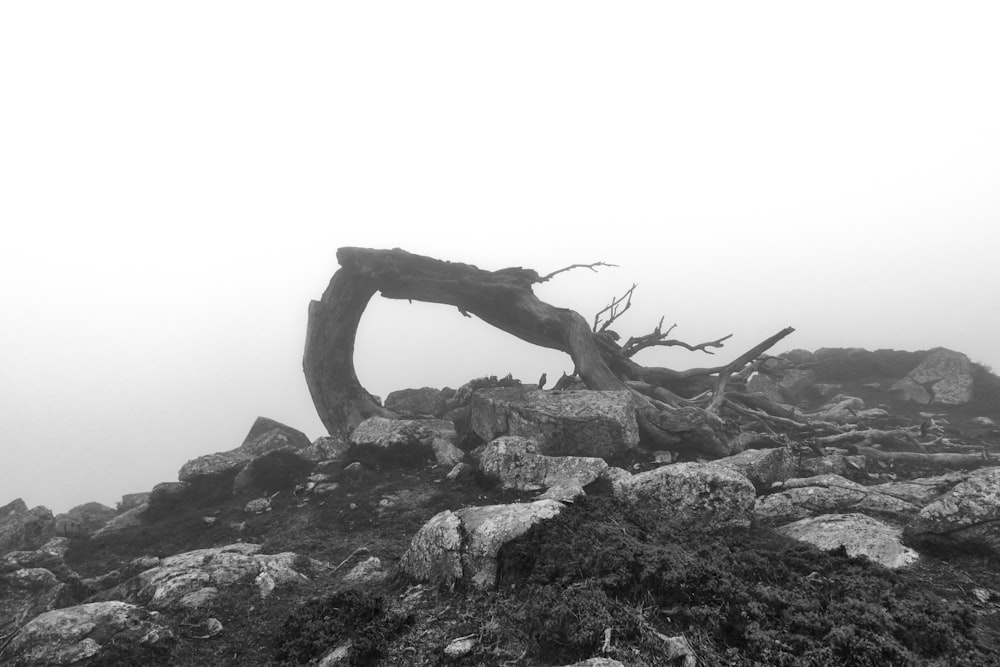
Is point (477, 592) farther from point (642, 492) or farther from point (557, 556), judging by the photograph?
point (642, 492)

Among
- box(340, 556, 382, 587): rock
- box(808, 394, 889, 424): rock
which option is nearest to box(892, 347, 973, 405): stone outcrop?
box(808, 394, 889, 424): rock

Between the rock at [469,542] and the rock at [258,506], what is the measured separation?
665cm

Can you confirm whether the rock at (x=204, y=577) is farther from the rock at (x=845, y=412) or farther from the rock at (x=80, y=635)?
the rock at (x=845, y=412)

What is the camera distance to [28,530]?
41.3 feet

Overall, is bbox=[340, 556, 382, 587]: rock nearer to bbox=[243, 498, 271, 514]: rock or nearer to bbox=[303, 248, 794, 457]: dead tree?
bbox=[243, 498, 271, 514]: rock

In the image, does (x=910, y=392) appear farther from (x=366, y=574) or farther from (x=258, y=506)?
(x=258, y=506)

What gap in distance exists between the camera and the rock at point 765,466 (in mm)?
10710

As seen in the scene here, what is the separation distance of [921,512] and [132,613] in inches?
428

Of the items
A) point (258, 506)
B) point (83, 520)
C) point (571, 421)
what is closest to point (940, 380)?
point (571, 421)

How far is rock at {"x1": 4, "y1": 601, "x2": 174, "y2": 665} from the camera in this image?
552cm

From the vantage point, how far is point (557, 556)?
639cm

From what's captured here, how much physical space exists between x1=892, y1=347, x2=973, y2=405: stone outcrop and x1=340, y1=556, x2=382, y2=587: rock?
2387 centimetres

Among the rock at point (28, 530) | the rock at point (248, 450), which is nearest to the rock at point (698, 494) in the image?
the rock at point (248, 450)

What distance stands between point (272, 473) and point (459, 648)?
1079cm
